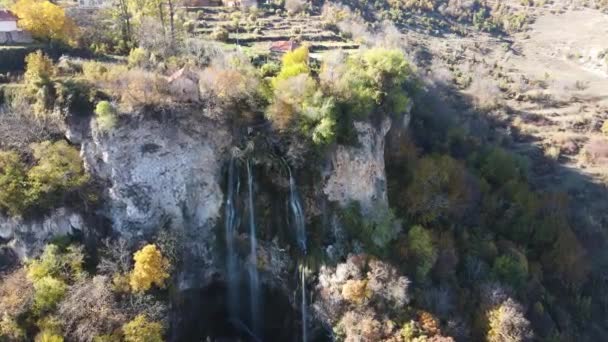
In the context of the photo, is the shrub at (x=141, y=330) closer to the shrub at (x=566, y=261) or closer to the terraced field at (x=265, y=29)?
the terraced field at (x=265, y=29)

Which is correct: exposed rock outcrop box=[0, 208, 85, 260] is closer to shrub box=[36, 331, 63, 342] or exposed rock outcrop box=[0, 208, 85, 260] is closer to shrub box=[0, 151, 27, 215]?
shrub box=[0, 151, 27, 215]

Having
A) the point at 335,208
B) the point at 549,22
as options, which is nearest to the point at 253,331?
the point at 335,208

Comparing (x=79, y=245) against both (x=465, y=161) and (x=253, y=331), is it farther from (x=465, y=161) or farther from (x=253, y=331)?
(x=465, y=161)

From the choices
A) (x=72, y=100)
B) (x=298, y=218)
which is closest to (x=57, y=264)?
(x=72, y=100)

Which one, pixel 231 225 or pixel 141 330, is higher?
pixel 231 225

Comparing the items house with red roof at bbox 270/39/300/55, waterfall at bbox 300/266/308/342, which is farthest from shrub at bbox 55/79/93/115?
house with red roof at bbox 270/39/300/55

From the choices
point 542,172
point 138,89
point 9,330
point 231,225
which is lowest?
point 542,172

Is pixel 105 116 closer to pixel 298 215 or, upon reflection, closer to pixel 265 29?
pixel 298 215
